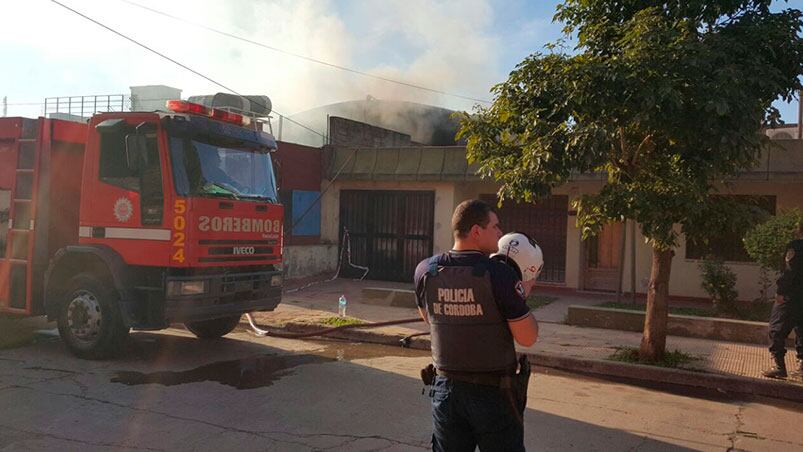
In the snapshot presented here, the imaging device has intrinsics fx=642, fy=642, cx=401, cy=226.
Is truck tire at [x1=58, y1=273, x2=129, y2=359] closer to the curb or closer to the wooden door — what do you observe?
the curb

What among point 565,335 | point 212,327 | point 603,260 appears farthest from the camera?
point 603,260

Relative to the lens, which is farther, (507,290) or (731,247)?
(731,247)

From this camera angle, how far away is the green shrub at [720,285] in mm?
11227

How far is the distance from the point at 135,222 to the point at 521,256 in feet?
18.1

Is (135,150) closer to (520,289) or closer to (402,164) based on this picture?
(520,289)

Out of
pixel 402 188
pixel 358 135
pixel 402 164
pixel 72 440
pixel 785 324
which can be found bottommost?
pixel 72 440

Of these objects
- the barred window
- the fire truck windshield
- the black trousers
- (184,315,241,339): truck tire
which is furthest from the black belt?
the barred window

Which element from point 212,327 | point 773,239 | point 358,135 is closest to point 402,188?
point 358,135

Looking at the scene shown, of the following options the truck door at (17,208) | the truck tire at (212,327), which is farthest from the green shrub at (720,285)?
the truck door at (17,208)

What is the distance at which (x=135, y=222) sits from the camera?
7.14 metres

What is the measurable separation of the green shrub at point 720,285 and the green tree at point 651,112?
453cm

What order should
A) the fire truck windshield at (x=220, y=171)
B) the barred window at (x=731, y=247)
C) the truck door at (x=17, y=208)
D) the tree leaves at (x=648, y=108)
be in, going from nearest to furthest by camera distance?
1. the tree leaves at (x=648, y=108)
2. the fire truck windshield at (x=220, y=171)
3. the truck door at (x=17, y=208)
4. the barred window at (x=731, y=247)

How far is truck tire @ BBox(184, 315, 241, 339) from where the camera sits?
8.71m

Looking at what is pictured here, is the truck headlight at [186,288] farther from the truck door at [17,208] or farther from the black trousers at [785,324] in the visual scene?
the black trousers at [785,324]
